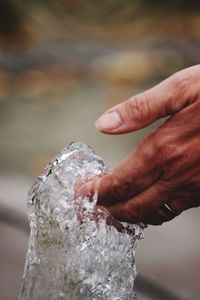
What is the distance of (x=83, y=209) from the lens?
1.70 m

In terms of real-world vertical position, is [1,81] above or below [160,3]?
below

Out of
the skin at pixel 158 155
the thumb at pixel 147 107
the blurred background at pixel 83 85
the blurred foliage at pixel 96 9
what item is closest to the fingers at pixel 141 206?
the skin at pixel 158 155

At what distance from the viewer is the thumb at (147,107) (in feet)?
4.86

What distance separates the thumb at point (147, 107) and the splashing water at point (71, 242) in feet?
0.92

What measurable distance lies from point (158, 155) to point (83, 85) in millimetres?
2749

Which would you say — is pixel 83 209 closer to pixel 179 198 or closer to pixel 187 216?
pixel 179 198

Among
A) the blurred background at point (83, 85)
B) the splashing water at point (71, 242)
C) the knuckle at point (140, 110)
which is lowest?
the splashing water at point (71, 242)

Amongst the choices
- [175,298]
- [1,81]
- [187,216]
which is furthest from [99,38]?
[175,298]

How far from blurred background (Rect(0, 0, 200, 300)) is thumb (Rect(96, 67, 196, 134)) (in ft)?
3.16

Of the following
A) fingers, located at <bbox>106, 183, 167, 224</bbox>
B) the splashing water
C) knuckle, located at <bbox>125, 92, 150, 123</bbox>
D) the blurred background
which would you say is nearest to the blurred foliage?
the blurred background

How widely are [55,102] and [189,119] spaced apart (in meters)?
2.61

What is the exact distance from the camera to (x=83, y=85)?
425 centimetres

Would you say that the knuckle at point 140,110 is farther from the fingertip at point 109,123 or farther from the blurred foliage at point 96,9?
the blurred foliage at point 96,9

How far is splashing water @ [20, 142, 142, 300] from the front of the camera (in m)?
1.75
